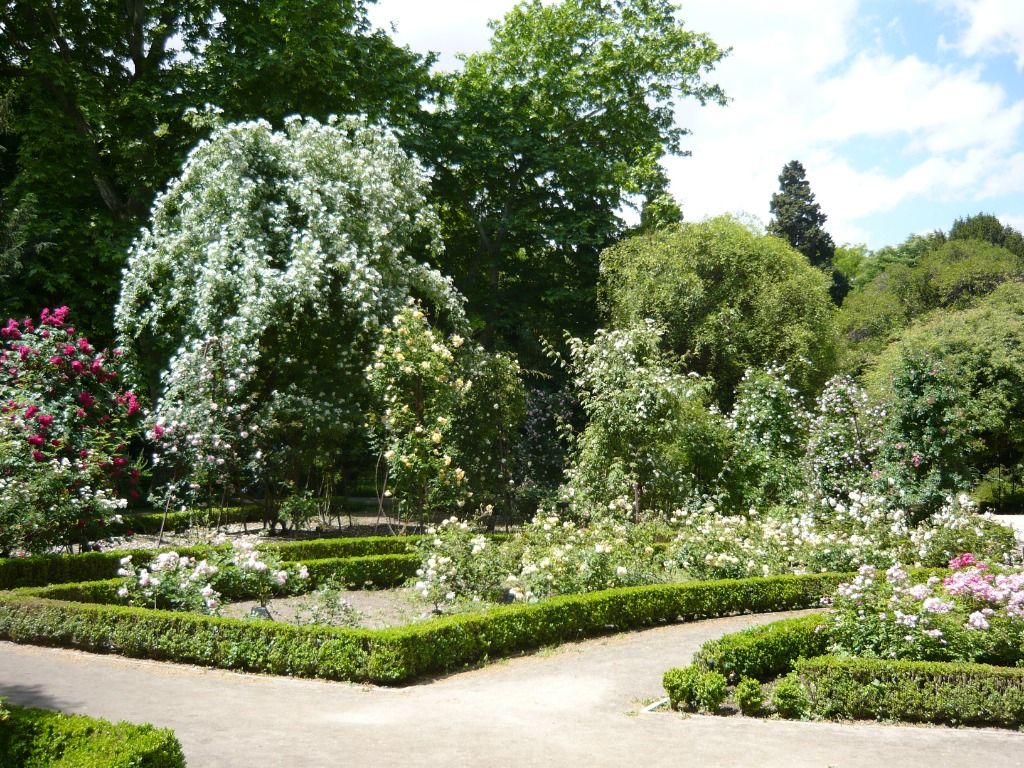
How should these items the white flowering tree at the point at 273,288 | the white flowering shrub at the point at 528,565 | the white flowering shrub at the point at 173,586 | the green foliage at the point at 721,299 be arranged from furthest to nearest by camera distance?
the green foliage at the point at 721,299, the white flowering tree at the point at 273,288, the white flowering shrub at the point at 528,565, the white flowering shrub at the point at 173,586

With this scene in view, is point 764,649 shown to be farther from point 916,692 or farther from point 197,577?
point 197,577

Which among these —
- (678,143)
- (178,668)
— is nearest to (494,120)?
(678,143)

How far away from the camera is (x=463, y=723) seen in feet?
21.8

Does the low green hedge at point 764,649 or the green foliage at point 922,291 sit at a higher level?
the green foliage at point 922,291

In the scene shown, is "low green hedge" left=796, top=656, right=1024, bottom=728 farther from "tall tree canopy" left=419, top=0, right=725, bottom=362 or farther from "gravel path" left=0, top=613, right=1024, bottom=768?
"tall tree canopy" left=419, top=0, right=725, bottom=362

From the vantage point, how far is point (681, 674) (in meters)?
7.21

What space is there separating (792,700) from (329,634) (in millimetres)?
4143

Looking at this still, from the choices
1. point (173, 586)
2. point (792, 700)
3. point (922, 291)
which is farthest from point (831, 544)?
point (922, 291)

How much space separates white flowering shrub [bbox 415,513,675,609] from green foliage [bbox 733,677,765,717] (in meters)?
3.77

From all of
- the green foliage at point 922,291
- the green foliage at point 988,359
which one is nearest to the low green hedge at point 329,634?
the green foliage at point 988,359

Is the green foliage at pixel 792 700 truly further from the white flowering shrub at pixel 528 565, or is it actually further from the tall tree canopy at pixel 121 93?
the tall tree canopy at pixel 121 93

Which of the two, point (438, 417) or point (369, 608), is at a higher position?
point (438, 417)

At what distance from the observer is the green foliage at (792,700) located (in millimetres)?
7012

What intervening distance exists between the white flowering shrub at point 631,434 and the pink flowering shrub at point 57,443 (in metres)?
7.56
